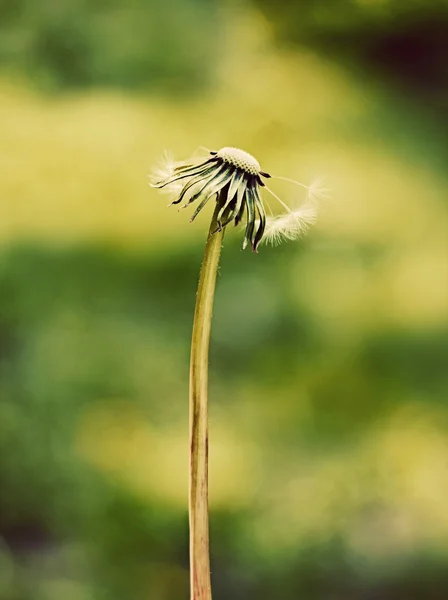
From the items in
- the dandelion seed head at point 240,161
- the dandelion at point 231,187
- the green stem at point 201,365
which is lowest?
the green stem at point 201,365

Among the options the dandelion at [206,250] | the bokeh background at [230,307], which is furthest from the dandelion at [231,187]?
the bokeh background at [230,307]

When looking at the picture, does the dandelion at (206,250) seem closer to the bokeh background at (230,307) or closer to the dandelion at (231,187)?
the dandelion at (231,187)

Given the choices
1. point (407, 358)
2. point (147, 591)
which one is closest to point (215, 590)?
point (147, 591)

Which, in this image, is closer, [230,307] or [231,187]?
[231,187]

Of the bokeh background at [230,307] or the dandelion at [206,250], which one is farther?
the bokeh background at [230,307]

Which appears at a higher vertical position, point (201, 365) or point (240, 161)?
point (240, 161)

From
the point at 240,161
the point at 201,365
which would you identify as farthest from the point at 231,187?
the point at 201,365

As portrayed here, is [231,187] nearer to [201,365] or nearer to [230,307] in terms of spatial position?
[201,365]

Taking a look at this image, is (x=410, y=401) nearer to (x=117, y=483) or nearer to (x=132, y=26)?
(x=117, y=483)
